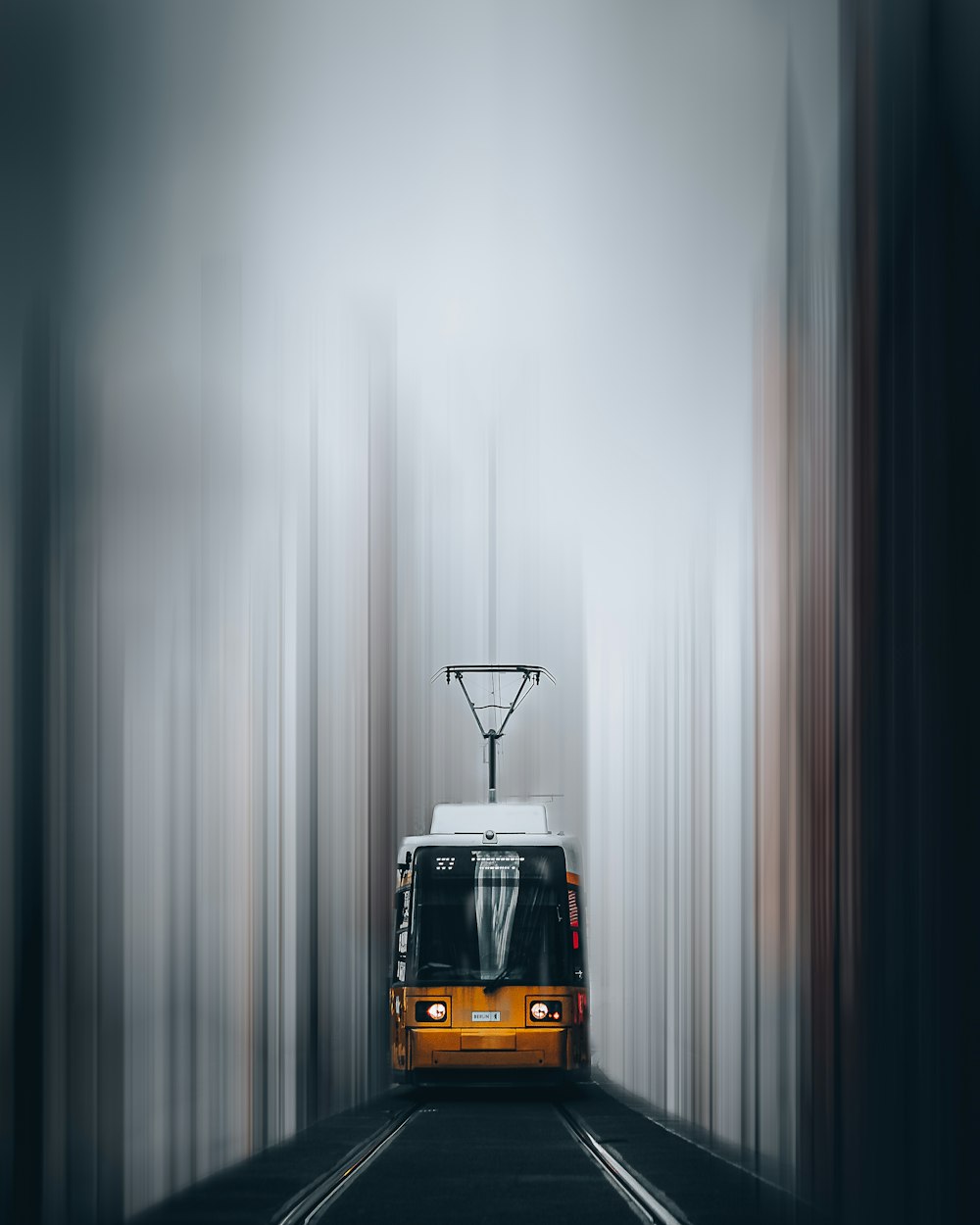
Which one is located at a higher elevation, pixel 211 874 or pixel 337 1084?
pixel 211 874

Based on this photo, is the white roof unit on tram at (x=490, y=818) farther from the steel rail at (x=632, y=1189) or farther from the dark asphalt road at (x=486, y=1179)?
the steel rail at (x=632, y=1189)

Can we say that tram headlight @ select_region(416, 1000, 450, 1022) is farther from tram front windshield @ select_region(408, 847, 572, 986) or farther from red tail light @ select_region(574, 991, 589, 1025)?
red tail light @ select_region(574, 991, 589, 1025)

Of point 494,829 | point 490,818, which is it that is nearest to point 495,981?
point 494,829

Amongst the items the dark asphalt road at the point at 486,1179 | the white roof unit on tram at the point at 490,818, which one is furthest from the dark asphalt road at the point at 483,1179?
the white roof unit on tram at the point at 490,818

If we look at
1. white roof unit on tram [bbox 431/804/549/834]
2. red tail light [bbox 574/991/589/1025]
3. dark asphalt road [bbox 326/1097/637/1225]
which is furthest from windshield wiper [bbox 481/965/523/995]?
dark asphalt road [bbox 326/1097/637/1225]

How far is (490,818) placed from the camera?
1945 cm

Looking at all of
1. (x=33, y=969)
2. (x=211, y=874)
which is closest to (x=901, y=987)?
(x=33, y=969)

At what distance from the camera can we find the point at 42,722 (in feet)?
137

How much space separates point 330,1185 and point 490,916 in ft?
26.9

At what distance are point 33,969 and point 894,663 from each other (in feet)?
70.9

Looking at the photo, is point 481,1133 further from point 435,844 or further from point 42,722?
point 42,722

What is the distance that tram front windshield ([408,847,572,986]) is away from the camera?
18.0 meters

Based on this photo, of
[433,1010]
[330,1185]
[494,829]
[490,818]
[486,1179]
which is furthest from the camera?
[490,818]

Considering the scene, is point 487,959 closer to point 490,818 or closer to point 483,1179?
point 490,818
